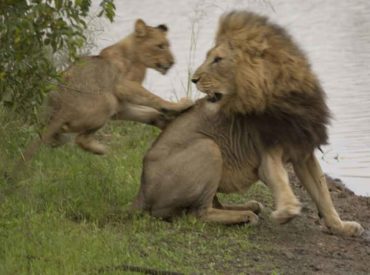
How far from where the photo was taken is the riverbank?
6.47 m

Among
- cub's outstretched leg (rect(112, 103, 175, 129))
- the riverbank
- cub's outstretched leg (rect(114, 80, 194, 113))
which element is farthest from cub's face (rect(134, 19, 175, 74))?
the riverbank

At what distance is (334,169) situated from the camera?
995 cm

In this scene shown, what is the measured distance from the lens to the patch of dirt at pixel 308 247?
22.0 feet

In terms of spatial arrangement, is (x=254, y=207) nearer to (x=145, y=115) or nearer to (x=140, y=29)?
(x=145, y=115)

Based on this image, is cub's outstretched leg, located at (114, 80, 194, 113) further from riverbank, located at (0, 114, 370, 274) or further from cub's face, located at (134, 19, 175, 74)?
riverbank, located at (0, 114, 370, 274)

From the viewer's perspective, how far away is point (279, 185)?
7.34 meters

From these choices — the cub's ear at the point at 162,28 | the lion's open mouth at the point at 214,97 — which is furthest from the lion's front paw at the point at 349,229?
the cub's ear at the point at 162,28

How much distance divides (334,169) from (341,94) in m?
2.48

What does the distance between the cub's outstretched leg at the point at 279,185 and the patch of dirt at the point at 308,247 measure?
204 millimetres

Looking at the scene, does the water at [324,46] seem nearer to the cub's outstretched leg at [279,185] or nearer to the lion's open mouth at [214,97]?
the cub's outstretched leg at [279,185]

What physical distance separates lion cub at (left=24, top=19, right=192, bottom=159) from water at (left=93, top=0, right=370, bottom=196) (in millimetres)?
Result: 2025

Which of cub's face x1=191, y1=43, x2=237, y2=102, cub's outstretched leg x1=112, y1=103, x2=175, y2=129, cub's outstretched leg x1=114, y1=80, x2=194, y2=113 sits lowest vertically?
cub's outstretched leg x1=112, y1=103, x2=175, y2=129

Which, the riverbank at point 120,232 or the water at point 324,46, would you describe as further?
the water at point 324,46

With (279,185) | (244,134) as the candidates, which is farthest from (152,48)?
(279,185)
